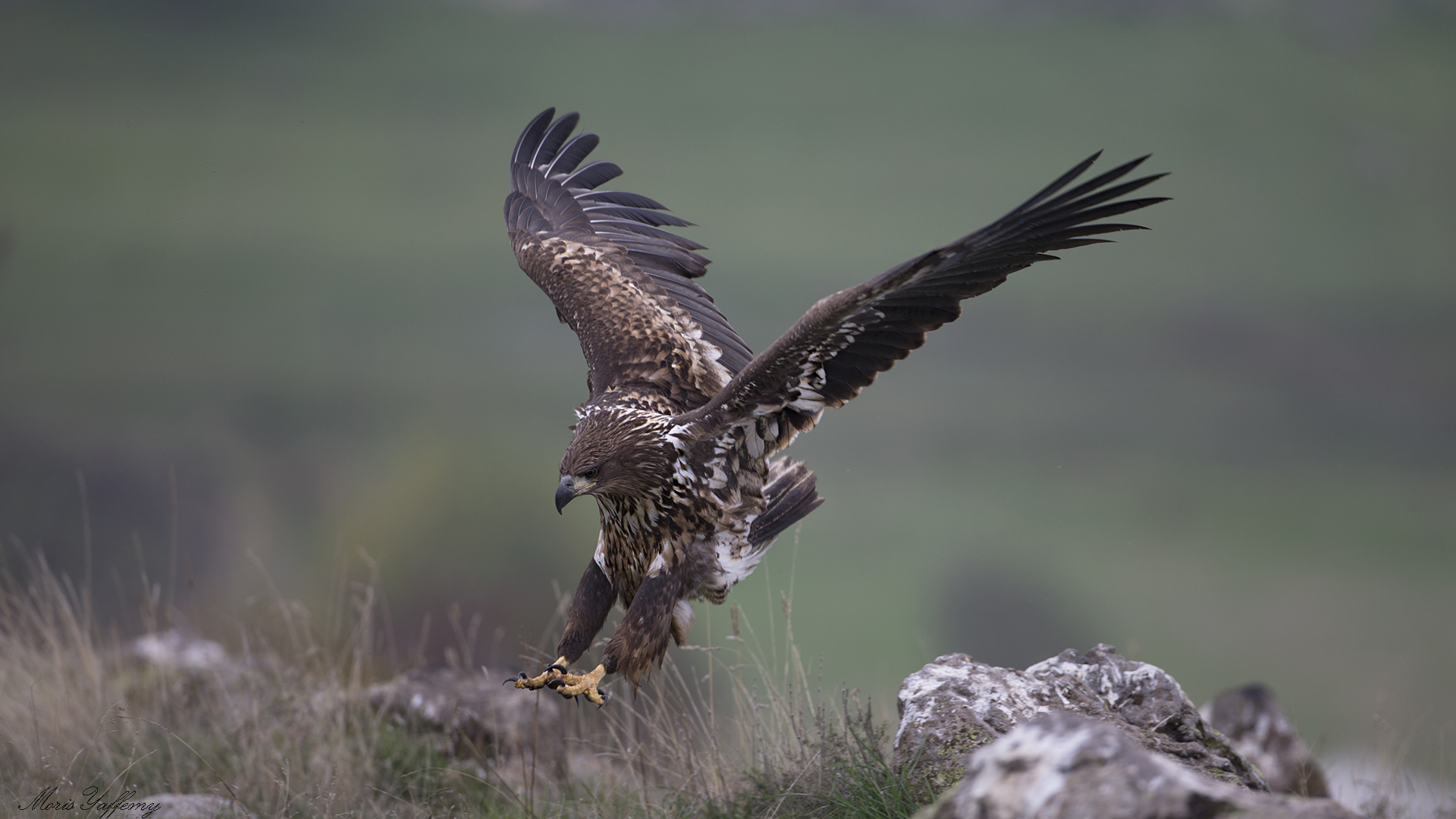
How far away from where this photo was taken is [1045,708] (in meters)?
3.44

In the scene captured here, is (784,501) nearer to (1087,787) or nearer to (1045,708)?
(1045,708)

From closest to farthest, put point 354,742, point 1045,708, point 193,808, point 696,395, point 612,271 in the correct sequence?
point 1045,708
point 193,808
point 696,395
point 612,271
point 354,742

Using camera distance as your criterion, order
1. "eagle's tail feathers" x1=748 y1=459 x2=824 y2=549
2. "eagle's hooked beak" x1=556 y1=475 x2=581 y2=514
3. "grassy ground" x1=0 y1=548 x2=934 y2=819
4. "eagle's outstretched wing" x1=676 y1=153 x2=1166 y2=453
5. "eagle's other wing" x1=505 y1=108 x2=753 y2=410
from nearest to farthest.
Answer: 1. "eagle's outstretched wing" x1=676 y1=153 x2=1166 y2=453
2. "eagle's hooked beak" x1=556 y1=475 x2=581 y2=514
3. "grassy ground" x1=0 y1=548 x2=934 y2=819
4. "eagle's tail feathers" x1=748 y1=459 x2=824 y2=549
5. "eagle's other wing" x1=505 y1=108 x2=753 y2=410

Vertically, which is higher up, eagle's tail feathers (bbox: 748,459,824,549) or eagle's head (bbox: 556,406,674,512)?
eagle's head (bbox: 556,406,674,512)

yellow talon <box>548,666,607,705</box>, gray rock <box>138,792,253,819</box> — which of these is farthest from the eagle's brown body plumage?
gray rock <box>138,792,253,819</box>

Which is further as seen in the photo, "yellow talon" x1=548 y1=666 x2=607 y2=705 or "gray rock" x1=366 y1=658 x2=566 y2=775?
"gray rock" x1=366 y1=658 x2=566 y2=775

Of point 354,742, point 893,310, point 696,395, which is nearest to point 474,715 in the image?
point 354,742

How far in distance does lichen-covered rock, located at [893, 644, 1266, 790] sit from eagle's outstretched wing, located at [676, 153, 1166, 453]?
3.43 ft

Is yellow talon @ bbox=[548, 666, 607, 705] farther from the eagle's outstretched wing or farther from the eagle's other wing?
the eagle's other wing

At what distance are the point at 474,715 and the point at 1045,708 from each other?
3076mm

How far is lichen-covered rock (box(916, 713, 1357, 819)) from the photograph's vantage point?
1.69m

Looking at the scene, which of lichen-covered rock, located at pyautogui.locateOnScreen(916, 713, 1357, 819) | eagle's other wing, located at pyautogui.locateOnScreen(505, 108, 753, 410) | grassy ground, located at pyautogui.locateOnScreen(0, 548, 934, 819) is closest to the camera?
lichen-covered rock, located at pyautogui.locateOnScreen(916, 713, 1357, 819)

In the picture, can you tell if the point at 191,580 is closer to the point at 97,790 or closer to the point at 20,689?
the point at 97,790

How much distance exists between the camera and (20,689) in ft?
17.5
